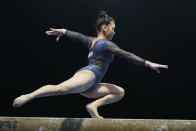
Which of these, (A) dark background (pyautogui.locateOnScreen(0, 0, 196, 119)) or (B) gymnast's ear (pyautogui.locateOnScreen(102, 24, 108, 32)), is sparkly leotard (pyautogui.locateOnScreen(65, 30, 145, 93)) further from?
(A) dark background (pyautogui.locateOnScreen(0, 0, 196, 119))

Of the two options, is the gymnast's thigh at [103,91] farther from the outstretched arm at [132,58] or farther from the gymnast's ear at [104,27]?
the gymnast's ear at [104,27]

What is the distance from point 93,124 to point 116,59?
3247 mm

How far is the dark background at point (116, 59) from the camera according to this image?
541 centimetres

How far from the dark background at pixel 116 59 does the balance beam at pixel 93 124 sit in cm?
302

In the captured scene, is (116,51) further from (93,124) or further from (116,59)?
(116,59)

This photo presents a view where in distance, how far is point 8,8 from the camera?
5.41m

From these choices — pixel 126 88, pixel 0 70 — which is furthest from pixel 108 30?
pixel 0 70

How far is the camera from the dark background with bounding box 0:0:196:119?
541cm

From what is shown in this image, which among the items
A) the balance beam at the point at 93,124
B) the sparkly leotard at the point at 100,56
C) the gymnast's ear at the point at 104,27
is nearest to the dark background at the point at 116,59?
the gymnast's ear at the point at 104,27

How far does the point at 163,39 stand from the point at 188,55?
0.58m

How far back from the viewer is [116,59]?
5.82 metres

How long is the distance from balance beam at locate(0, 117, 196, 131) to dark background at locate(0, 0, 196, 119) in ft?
9.91

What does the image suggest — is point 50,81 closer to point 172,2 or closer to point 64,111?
point 64,111

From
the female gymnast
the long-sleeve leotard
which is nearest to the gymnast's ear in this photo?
the female gymnast
